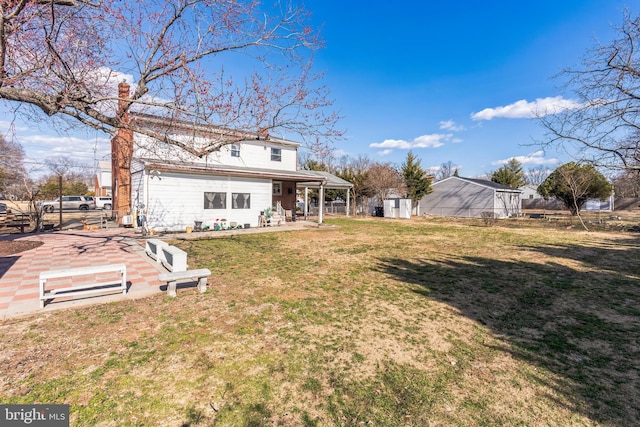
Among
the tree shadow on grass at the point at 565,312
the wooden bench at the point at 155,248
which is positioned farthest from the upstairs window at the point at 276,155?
the tree shadow on grass at the point at 565,312

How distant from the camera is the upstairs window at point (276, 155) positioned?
19688mm

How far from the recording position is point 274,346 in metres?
3.70

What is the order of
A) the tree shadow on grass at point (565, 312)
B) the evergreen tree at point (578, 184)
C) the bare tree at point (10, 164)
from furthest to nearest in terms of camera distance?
the evergreen tree at point (578, 184) → the bare tree at point (10, 164) → the tree shadow on grass at point (565, 312)

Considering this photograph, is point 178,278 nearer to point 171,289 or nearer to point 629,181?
point 171,289

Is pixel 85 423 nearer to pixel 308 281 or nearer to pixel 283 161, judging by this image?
pixel 308 281

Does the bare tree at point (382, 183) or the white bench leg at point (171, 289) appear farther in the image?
the bare tree at point (382, 183)

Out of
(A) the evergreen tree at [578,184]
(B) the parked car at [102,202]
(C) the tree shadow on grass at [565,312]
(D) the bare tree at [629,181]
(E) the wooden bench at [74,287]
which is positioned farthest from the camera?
(B) the parked car at [102,202]

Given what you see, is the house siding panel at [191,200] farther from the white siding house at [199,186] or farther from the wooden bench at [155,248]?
the wooden bench at [155,248]

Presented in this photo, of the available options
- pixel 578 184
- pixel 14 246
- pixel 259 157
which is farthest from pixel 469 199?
pixel 14 246

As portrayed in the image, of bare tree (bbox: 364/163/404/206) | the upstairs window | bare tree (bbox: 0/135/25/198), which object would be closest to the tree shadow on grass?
the upstairs window

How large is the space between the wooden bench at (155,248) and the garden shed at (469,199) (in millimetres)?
30518

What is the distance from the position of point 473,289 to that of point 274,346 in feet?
16.0

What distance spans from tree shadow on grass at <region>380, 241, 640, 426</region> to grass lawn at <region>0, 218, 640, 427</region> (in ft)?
0.08

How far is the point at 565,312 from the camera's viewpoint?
A: 5062 mm
